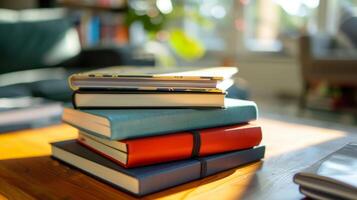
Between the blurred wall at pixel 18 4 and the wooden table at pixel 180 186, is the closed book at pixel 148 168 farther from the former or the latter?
the blurred wall at pixel 18 4

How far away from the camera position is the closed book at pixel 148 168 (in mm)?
463

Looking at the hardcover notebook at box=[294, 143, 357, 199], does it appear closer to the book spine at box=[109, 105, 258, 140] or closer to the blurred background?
the book spine at box=[109, 105, 258, 140]

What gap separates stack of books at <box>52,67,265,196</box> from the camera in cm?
48

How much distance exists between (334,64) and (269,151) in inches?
81.0

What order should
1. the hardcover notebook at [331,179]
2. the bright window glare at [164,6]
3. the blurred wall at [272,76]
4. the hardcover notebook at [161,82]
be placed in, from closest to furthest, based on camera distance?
the hardcover notebook at [331,179]
the hardcover notebook at [161,82]
the bright window glare at [164,6]
the blurred wall at [272,76]

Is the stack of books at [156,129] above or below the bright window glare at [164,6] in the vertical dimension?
below

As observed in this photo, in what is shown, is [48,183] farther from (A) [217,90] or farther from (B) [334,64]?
(B) [334,64]

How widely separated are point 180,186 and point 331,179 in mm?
197

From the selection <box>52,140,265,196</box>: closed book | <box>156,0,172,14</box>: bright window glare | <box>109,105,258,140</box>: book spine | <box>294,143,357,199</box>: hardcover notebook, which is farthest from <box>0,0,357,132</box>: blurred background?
<box>294,143,357,199</box>: hardcover notebook

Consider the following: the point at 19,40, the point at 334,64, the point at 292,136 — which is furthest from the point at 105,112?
the point at 334,64

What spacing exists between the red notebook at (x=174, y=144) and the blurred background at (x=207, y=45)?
0.51 meters

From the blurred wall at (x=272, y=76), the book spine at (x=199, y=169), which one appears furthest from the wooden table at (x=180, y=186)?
the blurred wall at (x=272, y=76)

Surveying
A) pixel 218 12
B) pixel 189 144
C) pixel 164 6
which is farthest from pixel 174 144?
pixel 218 12

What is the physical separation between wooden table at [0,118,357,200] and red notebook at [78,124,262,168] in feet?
0.13
